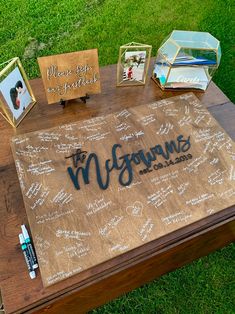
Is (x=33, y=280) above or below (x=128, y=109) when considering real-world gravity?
below

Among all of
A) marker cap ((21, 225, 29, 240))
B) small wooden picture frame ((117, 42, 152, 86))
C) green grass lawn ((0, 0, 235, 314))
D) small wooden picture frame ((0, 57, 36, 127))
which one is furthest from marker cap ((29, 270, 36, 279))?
green grass lawn ((0, 0, 235, 314))

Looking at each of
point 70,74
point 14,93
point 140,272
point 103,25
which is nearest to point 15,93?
point 14,93

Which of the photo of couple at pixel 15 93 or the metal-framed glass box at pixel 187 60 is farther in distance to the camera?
the metal-framed glass box at pixel 187 60

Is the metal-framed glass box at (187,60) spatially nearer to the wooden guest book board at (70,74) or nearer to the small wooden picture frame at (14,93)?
the wooden guest book board at (70,74)

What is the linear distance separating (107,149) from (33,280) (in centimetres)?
50

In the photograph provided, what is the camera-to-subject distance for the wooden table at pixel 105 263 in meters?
0.88

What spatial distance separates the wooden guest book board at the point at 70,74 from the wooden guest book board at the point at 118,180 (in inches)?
5.3

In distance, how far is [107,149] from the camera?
1120 mm

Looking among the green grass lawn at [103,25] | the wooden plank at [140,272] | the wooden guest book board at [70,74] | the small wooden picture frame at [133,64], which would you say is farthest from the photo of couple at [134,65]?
the green grass lawn at [103,25]

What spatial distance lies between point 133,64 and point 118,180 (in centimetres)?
53

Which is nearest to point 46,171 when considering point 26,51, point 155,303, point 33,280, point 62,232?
point 62,232

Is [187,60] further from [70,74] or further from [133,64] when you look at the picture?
[70,74]

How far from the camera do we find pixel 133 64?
1.27m

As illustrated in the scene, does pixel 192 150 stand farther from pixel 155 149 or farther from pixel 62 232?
pixel 62 232
